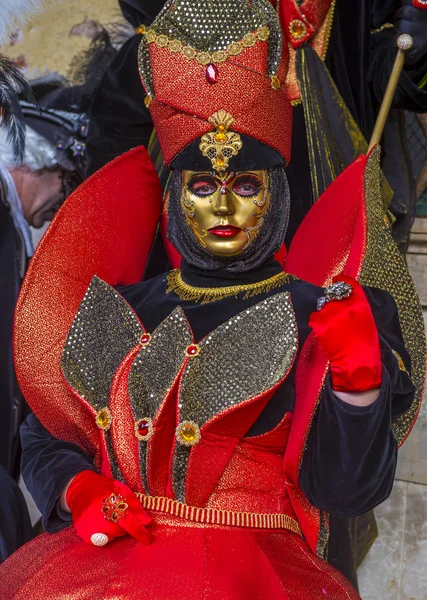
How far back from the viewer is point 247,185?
1818 millimetres

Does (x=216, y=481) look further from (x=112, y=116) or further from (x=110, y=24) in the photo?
(x=110, y=24)

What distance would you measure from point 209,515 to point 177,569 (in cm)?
16

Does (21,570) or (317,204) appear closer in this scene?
(21,570)

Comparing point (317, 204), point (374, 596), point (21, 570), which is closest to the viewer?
point (21, 570)

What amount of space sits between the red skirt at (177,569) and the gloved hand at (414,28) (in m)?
1.38

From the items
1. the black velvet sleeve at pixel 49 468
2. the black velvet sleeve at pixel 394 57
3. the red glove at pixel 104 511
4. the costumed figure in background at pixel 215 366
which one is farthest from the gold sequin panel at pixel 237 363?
the black velvet sleeve at pixel 394 57

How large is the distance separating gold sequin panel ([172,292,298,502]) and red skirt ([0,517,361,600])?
136 millimetres

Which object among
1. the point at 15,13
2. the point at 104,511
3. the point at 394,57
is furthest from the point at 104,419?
the point at 15,13

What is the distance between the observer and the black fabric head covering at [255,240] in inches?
72.6

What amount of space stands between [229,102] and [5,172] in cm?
113

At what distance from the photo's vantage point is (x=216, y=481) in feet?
5.59

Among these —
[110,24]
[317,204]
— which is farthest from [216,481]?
[110,24]

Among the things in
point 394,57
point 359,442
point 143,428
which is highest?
point 394,57

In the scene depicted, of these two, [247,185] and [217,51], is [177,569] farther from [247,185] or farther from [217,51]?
[217,51]
